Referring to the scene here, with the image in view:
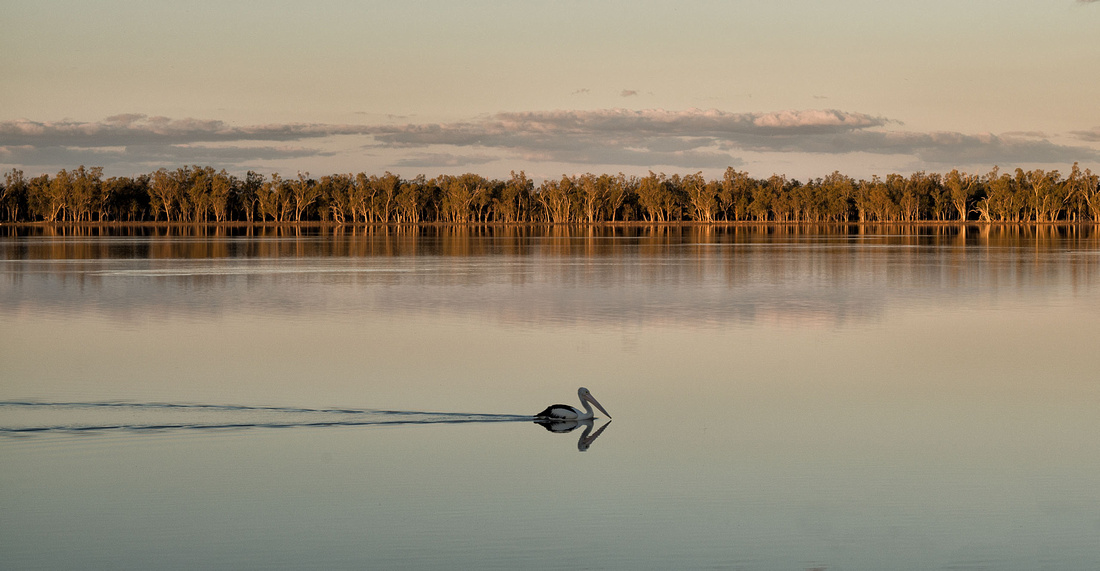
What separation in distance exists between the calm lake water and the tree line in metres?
133

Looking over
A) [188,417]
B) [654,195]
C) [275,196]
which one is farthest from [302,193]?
[188,417]

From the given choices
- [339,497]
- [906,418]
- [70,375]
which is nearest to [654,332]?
[906,418]

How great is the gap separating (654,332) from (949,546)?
13011 mm

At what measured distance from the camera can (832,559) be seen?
8.12m

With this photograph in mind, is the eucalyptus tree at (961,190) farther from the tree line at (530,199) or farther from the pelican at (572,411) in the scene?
the pelican at (572,411)

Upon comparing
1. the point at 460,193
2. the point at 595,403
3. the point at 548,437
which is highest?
the point at 460,193

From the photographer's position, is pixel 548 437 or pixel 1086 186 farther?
pixel 1086 186

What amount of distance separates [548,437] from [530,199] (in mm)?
158720

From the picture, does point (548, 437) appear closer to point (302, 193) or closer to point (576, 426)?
point (576, 426)

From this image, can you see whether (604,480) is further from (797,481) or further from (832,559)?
(832,559)

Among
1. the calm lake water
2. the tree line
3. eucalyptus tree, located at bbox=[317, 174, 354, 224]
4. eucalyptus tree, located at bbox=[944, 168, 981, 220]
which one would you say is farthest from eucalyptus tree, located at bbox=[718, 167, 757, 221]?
the calm lake water

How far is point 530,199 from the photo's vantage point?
170125 millimetres

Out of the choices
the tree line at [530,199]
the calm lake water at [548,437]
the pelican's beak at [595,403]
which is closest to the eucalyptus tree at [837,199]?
the tree line at [530,199]

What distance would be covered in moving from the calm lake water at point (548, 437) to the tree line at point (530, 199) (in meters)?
133
